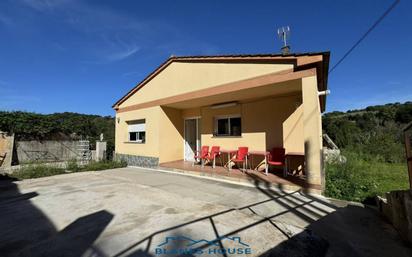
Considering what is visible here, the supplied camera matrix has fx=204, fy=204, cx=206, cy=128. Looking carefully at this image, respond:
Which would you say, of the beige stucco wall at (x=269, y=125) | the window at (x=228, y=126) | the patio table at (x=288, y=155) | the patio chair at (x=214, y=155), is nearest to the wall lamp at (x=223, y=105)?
the beige stucco wall at (x=269, y=125)

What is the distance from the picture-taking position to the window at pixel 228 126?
993cm

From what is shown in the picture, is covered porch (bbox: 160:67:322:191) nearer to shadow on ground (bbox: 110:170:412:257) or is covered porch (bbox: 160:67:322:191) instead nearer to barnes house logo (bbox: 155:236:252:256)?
shadow on ground (bbox: 110:170:412:257)

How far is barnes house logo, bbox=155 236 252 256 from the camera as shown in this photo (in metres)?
2.88

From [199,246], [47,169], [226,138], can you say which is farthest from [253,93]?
[47,169]

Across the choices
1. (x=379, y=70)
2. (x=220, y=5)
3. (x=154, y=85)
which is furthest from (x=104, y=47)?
(x=379, y=70)

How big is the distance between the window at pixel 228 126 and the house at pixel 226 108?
2 cm

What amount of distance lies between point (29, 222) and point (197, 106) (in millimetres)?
8427

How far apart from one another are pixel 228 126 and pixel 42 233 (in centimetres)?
810

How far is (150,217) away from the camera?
417 centimetres

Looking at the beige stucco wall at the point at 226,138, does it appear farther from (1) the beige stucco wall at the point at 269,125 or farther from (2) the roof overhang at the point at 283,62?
(2) the roof overhang at the point at 283,62

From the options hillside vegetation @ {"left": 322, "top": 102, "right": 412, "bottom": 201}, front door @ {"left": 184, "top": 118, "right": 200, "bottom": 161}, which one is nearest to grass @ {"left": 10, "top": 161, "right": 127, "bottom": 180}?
front door @ {"left": 184, "top": 118, "right": 200, "bottom": 161}

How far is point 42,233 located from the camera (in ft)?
11.7

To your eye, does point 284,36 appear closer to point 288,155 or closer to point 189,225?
point 288,155

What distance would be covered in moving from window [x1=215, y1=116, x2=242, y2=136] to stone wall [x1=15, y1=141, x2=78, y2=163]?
1319 centimetres
